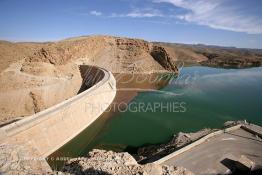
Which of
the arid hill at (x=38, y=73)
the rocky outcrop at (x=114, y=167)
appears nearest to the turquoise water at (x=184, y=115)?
the arid hill at (x=38, y=73)

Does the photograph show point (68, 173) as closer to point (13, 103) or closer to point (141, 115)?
point (13, 103)

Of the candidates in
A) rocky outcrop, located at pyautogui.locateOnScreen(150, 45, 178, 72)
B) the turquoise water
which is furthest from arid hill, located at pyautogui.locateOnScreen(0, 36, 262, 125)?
the turquoise water

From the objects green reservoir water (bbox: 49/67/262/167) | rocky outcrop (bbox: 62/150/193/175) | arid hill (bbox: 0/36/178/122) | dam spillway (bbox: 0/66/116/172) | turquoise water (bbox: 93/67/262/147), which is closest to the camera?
rocky outcrop (bbox: 62/150/193/175)

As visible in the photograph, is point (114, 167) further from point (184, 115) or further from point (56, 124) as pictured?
point (184, 115)

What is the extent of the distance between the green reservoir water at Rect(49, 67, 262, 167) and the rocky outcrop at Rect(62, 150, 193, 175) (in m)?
Answer: 16.2

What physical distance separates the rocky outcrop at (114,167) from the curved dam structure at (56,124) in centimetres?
630

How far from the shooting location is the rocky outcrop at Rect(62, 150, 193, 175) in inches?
288

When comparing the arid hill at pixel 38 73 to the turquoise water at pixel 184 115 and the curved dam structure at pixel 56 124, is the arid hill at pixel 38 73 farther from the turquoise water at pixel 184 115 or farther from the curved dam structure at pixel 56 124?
the turquoise water at pixel 184 115

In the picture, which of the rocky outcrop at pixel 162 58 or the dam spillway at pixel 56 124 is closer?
the dam spillway at pixel 56 124

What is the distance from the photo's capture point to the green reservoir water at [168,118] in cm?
2675

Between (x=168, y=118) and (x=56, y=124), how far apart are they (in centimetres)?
1524

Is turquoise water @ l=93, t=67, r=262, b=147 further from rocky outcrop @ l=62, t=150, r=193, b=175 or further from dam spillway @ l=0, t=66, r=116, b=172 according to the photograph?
rocky outcrop @ l=62, t=150, r=193, b=175

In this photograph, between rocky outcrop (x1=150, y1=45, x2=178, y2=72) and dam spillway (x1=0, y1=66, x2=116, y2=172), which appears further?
rocky outcrop (x1=150, y1=45, x2=178, y2=72)

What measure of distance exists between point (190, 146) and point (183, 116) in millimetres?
15364
